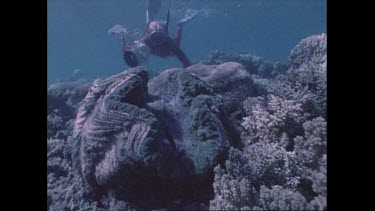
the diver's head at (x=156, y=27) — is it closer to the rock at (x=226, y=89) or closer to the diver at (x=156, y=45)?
the diver at (x=156, y=45)

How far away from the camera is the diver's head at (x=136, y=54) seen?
9.78m

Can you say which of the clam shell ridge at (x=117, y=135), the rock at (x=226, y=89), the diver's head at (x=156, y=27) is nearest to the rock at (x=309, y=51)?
the rock at (x=226, y=89)

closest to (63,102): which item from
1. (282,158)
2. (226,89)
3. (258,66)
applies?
(226,89)

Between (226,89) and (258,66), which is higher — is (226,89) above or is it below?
below

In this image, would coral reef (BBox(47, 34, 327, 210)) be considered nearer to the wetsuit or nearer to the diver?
the diver

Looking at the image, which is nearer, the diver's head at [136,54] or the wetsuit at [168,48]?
the diver's head at [136,54]

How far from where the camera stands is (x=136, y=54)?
9906 mm

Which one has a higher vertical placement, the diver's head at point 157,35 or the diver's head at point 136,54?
the diver's head at point 157,35

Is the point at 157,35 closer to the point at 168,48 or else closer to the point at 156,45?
the point at 156,45

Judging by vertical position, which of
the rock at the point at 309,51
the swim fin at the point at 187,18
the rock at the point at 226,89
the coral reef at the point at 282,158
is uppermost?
the swim fin at the point at 187,18
